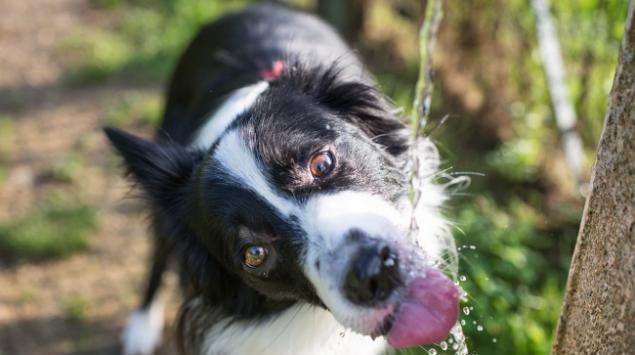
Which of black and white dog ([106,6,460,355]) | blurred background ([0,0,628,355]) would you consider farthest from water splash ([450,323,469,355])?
blurred background ([0,0,628,355])

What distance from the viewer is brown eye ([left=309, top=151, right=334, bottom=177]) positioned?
7.83 ft

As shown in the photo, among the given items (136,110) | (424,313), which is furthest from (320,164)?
(136,110)

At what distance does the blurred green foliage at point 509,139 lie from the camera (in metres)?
3.36

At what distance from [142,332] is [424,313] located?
239 cm

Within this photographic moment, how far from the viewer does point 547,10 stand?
13.6 feet

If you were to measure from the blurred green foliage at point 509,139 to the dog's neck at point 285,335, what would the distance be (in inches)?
16.4

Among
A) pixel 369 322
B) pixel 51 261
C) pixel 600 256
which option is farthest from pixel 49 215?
pixel 600 256

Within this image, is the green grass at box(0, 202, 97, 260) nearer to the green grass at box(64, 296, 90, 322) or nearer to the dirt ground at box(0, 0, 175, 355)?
the dirt ground at box(0, 0, 175, 355)

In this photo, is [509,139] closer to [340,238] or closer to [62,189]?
[340,238]

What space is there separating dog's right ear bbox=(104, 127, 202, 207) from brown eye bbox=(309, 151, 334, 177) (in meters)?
0.65

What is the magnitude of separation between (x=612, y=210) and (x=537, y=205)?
2718 millimetres

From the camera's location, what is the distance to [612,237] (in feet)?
5.57

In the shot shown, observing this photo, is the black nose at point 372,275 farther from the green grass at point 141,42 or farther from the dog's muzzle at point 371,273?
the green grass at point 141,42

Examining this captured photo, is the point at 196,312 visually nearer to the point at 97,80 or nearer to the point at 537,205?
the point at 537,205
